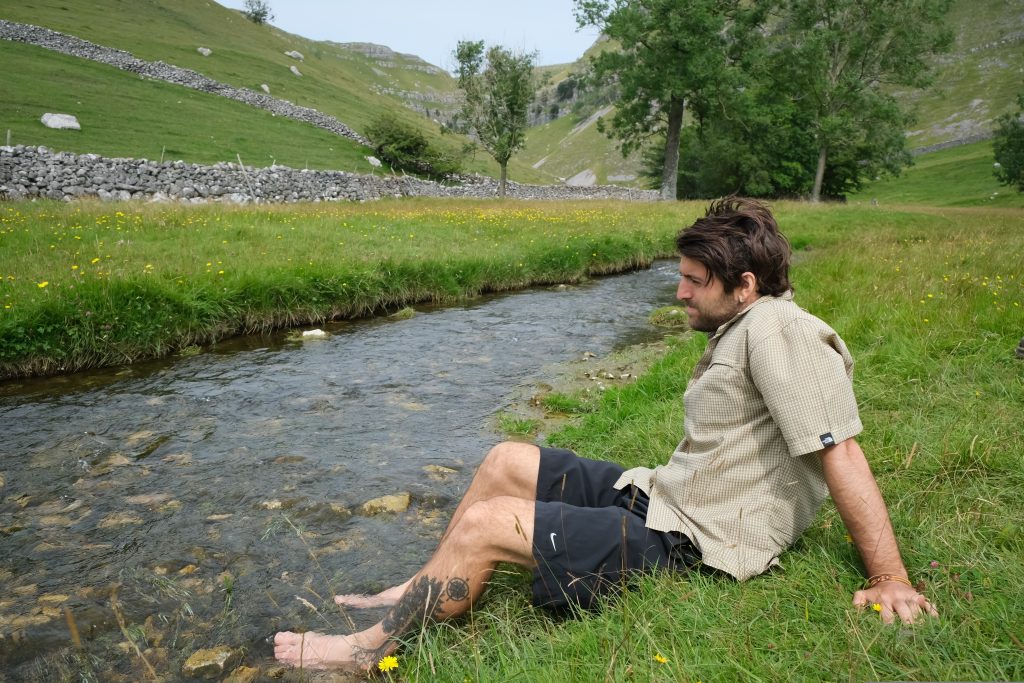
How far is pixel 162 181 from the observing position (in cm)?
2881

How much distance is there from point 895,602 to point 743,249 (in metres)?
1.81

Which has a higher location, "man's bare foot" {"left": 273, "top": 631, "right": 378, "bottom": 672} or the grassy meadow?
the grassy meadow

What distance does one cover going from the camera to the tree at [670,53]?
3806 cm

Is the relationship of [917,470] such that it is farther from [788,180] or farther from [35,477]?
[788,180]

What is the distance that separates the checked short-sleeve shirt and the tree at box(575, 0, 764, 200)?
129ft

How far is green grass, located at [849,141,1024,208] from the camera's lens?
204ft

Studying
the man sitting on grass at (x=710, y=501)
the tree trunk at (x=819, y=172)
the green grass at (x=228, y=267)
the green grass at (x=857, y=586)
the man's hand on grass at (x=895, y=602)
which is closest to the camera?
the green grass at (x=857, y=586)

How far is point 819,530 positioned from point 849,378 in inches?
45.2

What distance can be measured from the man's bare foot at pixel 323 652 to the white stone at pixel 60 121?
4650cm

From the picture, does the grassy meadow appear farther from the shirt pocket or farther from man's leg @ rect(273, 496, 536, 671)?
the shirt pocket

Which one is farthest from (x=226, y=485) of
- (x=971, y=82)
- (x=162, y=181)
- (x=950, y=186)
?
(x=971, y=82)

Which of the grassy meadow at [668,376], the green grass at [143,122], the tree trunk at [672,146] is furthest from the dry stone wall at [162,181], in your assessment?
the tree trunk at [672,146]

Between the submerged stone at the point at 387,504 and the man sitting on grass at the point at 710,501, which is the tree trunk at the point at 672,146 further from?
the man sitting on grass at the point at 710,501

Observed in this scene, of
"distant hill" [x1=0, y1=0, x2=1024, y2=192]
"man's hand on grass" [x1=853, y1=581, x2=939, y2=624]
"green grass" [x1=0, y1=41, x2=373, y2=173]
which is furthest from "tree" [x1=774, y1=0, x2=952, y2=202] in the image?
"man's hand on grass" [x1=853, y1=581, x2=939, y2=624]
